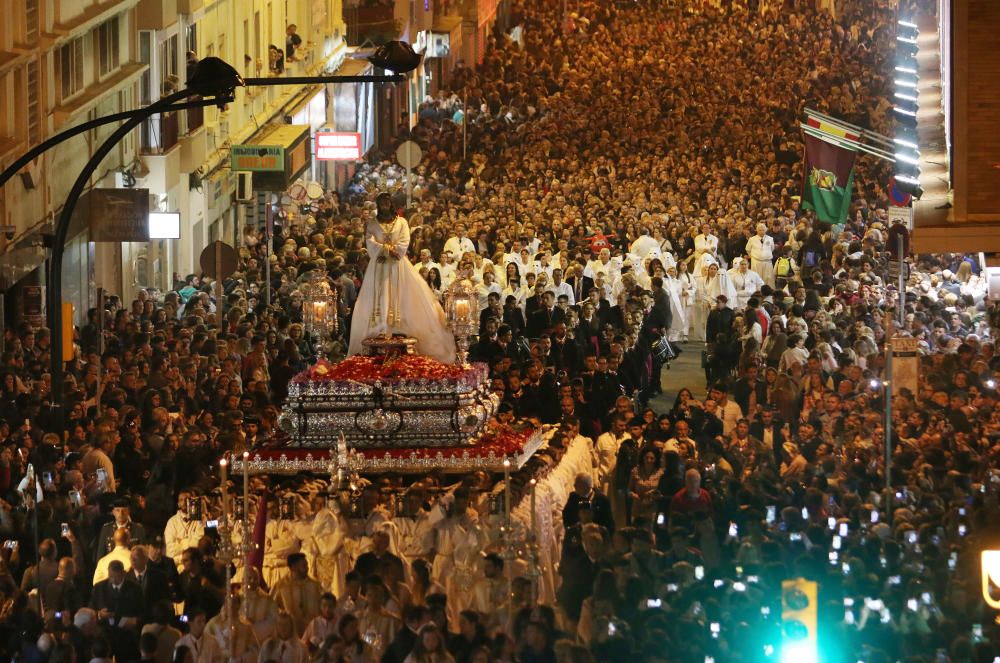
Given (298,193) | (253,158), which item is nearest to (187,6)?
(253,158)

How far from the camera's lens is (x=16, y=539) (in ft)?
63.2

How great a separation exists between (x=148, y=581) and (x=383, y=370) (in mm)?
4905

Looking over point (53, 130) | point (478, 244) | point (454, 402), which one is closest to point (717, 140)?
point (478, 244)

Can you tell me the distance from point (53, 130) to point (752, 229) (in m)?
10.2

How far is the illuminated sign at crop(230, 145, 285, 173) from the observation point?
1773 inches

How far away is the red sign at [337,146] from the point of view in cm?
5134

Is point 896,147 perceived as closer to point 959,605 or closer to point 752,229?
point 752,229

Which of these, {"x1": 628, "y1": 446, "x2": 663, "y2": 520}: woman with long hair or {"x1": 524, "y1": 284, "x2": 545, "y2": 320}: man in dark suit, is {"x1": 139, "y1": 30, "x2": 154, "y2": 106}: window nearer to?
{"x1": 524, "y1": 284, "x2": 545, "y2": 320}: man in dark suit

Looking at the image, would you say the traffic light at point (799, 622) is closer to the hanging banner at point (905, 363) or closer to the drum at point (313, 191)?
the hanging banner at point (905, 363)

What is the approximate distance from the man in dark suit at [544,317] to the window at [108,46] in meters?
11.5

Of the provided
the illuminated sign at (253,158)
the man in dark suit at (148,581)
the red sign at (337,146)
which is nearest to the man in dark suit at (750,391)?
the man in dark suit at (148,581)

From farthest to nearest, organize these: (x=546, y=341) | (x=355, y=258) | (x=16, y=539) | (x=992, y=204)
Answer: (x=355, y=258) → (x=546, y=341) → (x=992, y=204) → (x=16, y=539)

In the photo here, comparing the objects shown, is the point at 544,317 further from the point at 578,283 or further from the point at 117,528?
the point at 117,528

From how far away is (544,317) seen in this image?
3130cm
